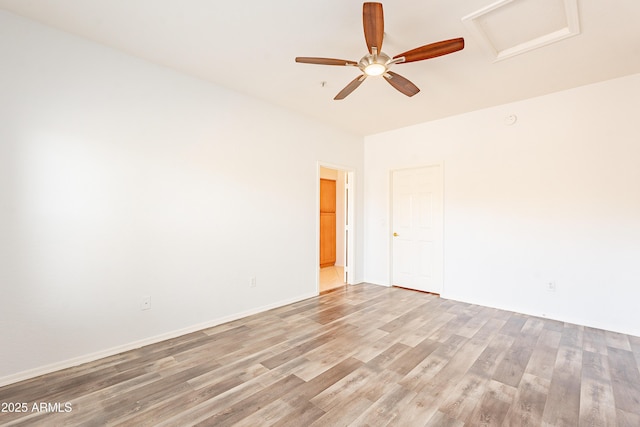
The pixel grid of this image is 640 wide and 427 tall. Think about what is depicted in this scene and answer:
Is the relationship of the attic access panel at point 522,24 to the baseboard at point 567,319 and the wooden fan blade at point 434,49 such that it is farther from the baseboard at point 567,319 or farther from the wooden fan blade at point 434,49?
the baseboard at point 567,319

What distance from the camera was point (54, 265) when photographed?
7.54ft

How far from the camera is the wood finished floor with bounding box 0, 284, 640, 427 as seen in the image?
180cm

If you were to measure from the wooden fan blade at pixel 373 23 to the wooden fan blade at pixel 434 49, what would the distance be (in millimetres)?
233

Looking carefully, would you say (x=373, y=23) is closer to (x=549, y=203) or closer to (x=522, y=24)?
(x=522, y=24)

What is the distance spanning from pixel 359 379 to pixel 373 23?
99.3 inches

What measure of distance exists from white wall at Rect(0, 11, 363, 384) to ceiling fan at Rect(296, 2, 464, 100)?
1623 millimetres

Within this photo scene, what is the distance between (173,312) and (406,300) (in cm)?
310

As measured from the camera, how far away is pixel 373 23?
180cm

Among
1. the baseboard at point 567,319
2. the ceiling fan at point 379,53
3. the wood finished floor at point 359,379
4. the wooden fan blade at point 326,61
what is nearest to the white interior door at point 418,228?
the baseboard at point 567,319

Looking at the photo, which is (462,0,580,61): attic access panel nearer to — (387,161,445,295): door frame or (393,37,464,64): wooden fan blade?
(393,37,464,64): wooden fan blade

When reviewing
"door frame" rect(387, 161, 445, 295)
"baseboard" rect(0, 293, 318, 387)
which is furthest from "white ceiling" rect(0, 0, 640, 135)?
"baseboard" rect(0, 293, 318, 387)

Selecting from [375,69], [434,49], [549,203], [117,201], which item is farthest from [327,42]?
[549,203]

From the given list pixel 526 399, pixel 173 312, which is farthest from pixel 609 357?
pixel 173 312

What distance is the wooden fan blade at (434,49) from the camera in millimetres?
1908
